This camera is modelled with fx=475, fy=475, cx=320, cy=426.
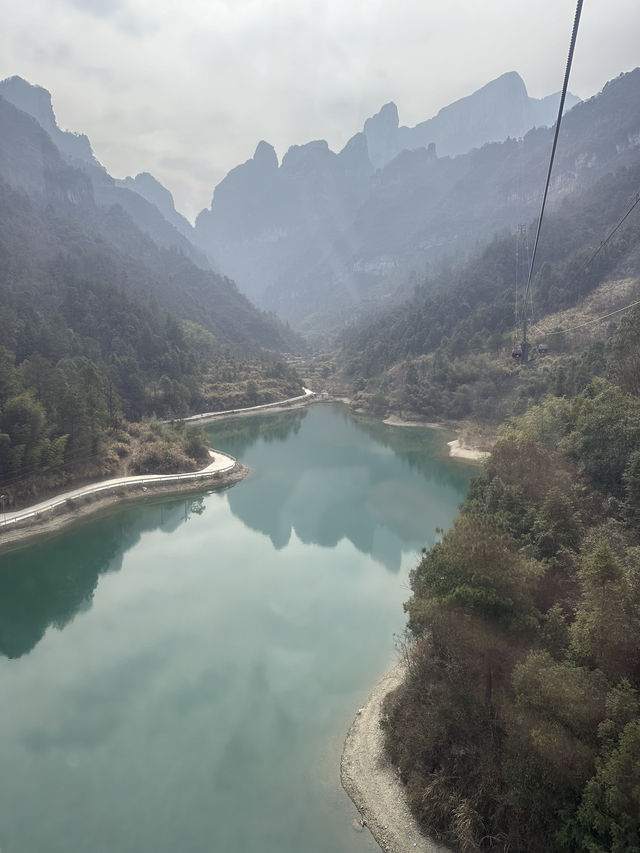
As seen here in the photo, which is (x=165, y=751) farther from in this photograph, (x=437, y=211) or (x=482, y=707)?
(x=437, y=211)

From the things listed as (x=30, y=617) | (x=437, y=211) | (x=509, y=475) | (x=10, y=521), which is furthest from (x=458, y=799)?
(x=437, y=211)

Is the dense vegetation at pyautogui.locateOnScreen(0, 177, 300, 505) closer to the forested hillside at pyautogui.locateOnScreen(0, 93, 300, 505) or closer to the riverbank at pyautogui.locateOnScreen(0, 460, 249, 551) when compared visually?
the forested hillside at pyautogui.locateOnScreen(0, 93, 300, 505)

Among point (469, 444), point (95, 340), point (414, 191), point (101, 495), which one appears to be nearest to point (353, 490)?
point (469, 444)

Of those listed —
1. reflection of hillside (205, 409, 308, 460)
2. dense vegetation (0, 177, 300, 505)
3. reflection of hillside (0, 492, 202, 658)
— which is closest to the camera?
reflection of hillside (0, 492, 202, 658)

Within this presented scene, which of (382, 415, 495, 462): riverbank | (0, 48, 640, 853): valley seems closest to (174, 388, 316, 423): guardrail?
(0, 48, 640, 853): valley

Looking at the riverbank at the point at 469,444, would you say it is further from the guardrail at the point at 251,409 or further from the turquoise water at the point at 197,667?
the guardrail at the point at 251,409
